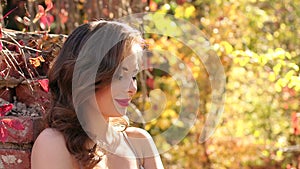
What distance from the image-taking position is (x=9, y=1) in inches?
166

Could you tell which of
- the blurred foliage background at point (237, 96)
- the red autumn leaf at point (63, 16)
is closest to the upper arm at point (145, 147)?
the red autumn leaf at point (63, 16)

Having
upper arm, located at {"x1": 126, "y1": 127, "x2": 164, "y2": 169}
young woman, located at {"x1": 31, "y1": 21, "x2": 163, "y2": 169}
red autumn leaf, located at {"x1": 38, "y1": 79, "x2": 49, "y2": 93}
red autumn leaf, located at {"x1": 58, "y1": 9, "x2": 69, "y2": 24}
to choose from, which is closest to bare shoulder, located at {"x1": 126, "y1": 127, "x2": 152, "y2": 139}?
upper arm, located at {"x1": 126, "y1": 127, "x2": 164, "y2": 169}

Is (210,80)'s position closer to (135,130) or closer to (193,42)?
(193,42)

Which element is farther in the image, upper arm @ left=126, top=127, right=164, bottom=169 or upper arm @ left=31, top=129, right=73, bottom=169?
upper arm @ left=126, top=127, right=164, bottom=169

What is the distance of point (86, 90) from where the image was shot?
5.61 feet

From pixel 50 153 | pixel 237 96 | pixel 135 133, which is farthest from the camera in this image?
pixel 237 96

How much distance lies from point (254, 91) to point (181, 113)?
1.96 ft

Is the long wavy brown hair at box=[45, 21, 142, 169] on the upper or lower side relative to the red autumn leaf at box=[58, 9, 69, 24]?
upper

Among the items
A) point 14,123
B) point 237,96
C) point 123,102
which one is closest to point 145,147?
point 123,102

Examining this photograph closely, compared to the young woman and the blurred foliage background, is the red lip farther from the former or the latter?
the blurred foliage background

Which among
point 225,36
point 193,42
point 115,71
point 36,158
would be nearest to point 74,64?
point 115,71

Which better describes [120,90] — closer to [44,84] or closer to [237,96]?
[44,84]

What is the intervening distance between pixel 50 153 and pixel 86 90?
0.20m

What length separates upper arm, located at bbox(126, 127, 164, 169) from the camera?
1973 millimetres
